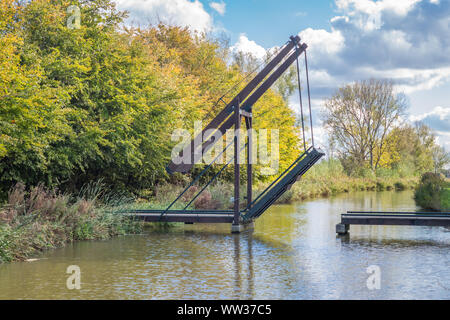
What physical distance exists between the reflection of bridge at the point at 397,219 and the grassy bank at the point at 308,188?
301 inches

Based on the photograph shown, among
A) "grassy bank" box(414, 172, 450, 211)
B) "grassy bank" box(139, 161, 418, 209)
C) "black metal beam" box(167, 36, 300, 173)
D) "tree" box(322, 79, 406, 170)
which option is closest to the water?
"black metal beam" box(167, 36, 300, 173)

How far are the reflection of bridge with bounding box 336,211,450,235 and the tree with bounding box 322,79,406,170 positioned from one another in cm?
4195

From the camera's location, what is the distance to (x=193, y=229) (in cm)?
2128

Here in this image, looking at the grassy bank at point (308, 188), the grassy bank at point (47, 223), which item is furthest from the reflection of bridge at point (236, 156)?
the grassy bank at point (308, 188)

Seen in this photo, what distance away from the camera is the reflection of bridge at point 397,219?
1838 cm

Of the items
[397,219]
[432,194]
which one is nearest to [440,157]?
[432,194]

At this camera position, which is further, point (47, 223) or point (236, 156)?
point (236, 156)

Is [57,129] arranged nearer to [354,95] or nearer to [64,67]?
[64,67]

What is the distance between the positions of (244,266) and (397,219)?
727cm

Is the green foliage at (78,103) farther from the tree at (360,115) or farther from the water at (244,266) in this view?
the tree at (360,115)

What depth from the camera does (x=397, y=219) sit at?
18.5 meters

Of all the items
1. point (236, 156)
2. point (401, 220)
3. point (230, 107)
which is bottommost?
point (401, 220)

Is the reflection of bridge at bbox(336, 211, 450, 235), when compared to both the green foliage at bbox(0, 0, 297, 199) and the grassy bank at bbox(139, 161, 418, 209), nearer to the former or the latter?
the green foliage at bbox(0, 0, 297, 199)

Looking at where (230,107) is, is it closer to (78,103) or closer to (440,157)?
(78,103)
